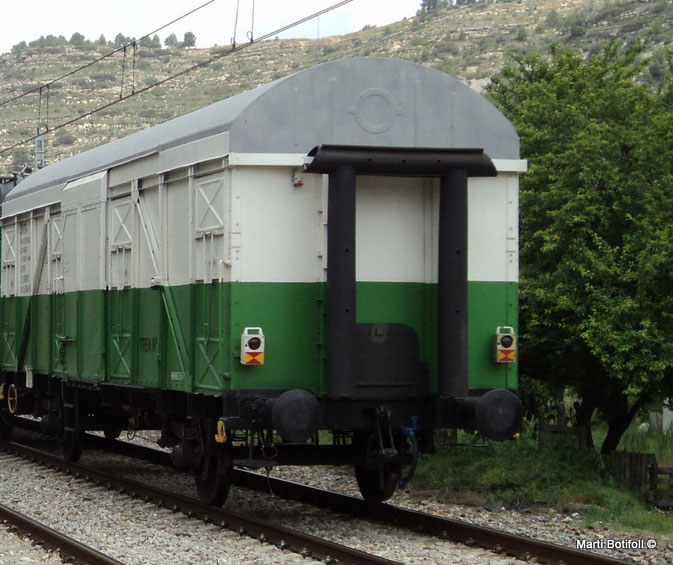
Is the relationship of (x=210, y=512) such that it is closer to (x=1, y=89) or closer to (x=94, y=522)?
(x=94, y=522)

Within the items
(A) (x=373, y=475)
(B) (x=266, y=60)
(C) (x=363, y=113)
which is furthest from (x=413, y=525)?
(B) (x=266, y=60)

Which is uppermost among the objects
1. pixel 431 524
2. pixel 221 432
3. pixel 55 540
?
pixel 221 432

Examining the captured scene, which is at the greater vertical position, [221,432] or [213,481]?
[221,432]

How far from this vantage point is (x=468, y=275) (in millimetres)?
11477

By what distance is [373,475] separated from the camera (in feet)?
42.0

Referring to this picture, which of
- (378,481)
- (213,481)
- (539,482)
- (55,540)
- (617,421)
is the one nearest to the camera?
(55,540)

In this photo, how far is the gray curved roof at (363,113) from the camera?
11.0m

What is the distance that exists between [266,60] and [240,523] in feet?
378

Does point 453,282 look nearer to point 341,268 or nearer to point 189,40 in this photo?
point 341,268

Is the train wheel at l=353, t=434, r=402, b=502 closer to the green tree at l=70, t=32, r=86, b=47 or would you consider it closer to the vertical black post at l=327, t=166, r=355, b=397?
the vertical black post at l=327, t=166, r=355, b=397

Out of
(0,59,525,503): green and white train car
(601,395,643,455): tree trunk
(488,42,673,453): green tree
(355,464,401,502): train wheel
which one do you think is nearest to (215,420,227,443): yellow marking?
(0,59,525,503): green and white train car

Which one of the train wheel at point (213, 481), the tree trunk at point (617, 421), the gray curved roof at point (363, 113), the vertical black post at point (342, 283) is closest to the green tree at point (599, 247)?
the tree trunk at point (617, 421)

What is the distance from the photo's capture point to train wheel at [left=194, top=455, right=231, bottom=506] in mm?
12145

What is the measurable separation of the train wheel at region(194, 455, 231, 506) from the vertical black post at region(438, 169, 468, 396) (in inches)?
98.5
